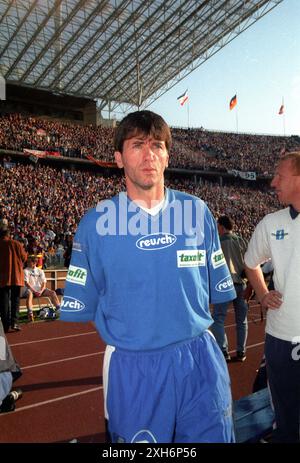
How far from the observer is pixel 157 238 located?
195cm

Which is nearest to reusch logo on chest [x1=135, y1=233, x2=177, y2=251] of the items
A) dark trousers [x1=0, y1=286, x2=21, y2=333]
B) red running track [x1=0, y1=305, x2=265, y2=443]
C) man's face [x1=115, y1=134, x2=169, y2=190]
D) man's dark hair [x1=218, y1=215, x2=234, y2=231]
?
man's face [x1=115, y1=134, x2=169, y2=190]

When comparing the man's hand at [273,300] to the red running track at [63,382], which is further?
the red running track at [63,382]

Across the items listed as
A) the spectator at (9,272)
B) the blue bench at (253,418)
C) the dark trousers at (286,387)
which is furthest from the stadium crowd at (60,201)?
the dark trousers at (286,387)

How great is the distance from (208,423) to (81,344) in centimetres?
604

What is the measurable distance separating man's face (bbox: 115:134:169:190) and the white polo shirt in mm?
948

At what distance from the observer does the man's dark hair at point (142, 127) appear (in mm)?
1975

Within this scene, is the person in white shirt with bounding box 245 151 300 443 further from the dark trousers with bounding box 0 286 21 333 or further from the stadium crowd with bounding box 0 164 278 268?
the stadium crowd with bounding box 0 164 278 268

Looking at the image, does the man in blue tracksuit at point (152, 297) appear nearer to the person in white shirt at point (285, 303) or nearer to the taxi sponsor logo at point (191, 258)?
the taxi sponsor logo at point (191, 258)

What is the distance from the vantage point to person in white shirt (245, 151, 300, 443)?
2436 mm

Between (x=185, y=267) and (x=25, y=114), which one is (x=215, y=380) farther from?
(x=25, y=114)

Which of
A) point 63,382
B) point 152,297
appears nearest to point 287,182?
point 152,297

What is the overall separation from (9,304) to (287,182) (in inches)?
277

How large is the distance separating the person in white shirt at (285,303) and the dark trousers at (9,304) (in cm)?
658
